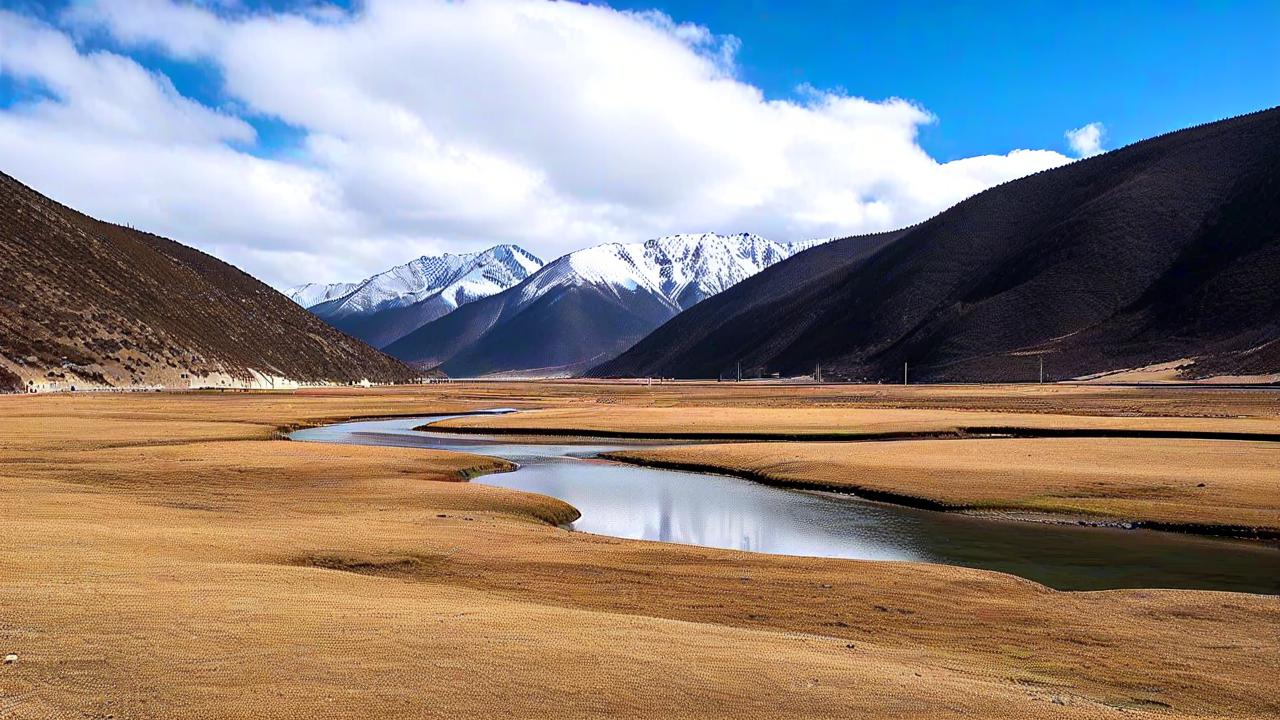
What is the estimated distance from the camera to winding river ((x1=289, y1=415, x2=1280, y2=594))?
19.5m

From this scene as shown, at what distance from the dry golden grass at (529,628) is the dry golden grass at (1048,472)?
11522 mm

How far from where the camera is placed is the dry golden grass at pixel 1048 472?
1061 inches

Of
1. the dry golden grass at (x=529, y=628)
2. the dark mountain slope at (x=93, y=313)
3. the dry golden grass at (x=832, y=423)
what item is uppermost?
the dark mountain slope at (x=93, y=313)

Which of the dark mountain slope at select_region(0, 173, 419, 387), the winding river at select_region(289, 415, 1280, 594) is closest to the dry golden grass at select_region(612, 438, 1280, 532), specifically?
the winding river at select_region(289, 415, 1280, 594)

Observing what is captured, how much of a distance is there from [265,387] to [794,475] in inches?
6505

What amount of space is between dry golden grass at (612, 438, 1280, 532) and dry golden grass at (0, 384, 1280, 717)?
1152 cm

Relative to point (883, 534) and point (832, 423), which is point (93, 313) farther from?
point (883, 534)

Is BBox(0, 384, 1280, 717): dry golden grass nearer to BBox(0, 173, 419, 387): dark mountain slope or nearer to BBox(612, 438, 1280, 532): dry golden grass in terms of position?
BBox(612, 438, 1280, 532): dry golden grass

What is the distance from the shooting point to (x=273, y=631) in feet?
32.8

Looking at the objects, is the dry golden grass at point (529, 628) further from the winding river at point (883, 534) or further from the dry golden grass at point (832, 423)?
the dry golden grass at point (832, 423)

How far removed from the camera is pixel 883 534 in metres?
24.3

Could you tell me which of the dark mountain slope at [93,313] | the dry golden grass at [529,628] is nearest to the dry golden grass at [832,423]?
the dry golden grass at [529,628]

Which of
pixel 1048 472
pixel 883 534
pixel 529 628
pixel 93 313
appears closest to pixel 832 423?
pixel 1048 472

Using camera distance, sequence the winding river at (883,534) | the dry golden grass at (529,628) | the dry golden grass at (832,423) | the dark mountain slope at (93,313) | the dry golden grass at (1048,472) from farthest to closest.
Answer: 1. the dark mountain slope at (93,313)
2. the dry golden grass at (832,423)
3. the dry golden grass at (1048,472)
4. the winding river at (883,534)
5. the dry golden grass at (529,628)
